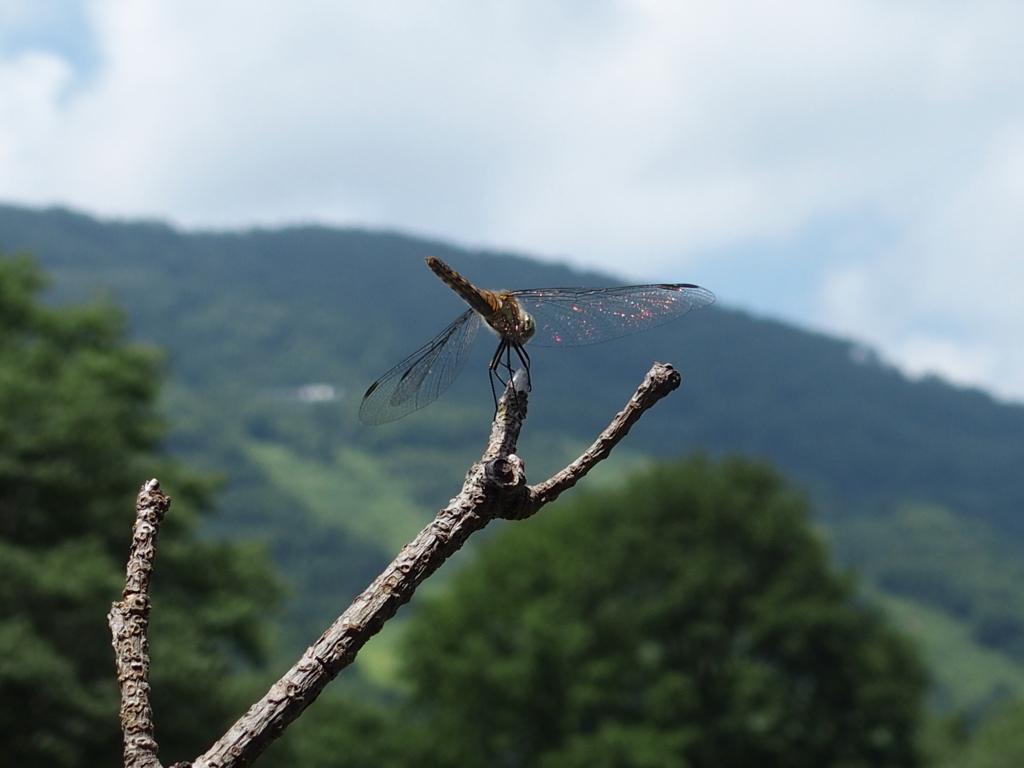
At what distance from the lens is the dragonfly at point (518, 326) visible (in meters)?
4.23

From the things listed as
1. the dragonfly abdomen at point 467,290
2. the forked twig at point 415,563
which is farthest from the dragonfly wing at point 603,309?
the forked twig at point 415,563

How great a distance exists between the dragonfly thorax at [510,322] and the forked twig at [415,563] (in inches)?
48.5

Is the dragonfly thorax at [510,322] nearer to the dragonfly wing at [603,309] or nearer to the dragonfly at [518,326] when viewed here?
the dragonfly at [518,326]

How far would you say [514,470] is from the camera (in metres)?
2.57

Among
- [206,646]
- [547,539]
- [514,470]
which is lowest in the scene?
[514,470]

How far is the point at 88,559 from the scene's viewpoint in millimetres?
28062

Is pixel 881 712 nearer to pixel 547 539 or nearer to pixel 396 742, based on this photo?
pixel 547 539

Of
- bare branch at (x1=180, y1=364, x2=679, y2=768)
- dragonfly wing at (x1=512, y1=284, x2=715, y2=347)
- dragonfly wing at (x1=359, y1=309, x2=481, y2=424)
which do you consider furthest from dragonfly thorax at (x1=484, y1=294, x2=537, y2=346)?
bare branch at (x1=180, y1=364, x2=679, y2=768)

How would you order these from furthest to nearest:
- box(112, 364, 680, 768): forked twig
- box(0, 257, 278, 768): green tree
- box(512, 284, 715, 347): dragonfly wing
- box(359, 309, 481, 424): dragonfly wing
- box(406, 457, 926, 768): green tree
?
1. box(406, 457, 926, 768): green tree
2. box(0, 257, 278, 768): green tree
3. box(512, 284, 715, 347): dragonfly wing
4. box(359, 309, 481, 424): dragonfly wing
5. box(112, 364, 680, 768): forked twig

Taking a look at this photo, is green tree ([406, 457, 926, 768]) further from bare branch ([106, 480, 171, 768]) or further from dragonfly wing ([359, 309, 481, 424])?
bare branch ([106, 480, 171, 768])

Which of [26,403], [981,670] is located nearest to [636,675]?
[26,403]

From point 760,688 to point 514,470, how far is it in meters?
42.8

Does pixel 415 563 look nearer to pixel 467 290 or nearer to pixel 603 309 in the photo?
pixel 467 290

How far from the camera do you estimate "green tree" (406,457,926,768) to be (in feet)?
144
